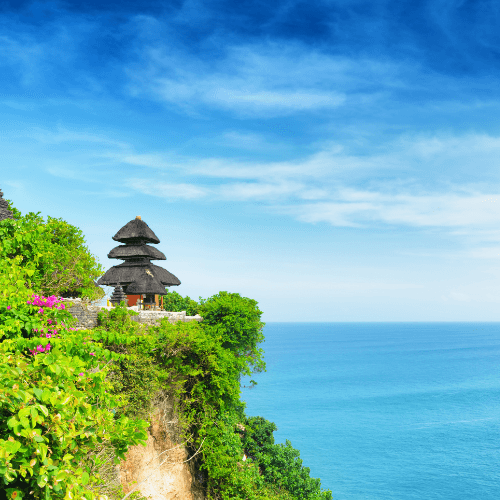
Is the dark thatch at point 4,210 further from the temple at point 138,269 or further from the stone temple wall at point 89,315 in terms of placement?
the temple at point 138,269

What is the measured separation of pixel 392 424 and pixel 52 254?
73205 millimetres

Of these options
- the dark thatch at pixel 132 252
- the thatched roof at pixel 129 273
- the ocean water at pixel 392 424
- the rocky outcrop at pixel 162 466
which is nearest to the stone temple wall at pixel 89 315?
the rocky outcrop at pixel 162 466

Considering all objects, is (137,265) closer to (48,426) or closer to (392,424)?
(48,426)

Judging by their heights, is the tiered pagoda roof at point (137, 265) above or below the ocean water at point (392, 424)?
above

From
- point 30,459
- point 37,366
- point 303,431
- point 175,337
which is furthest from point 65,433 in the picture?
point 303,431

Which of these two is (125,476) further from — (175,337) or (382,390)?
(382,390)

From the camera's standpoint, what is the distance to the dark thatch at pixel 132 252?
93.2ft

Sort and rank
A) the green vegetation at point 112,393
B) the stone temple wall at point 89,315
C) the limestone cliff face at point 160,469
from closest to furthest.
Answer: the green vegetation at point 112,393 < the stone temple wall at point 89,315 < the limestone cliff face at point 160,469

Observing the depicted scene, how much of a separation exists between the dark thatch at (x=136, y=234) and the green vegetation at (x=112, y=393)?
5.21m

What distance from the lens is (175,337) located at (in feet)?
63.5

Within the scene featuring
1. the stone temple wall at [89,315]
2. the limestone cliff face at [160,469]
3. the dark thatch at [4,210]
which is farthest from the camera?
the dark thatch at [4,210]

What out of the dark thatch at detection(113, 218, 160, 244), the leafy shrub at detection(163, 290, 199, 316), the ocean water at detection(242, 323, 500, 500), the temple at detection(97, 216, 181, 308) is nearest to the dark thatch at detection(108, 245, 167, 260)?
the temple at detection(97, 216, 181, 308)

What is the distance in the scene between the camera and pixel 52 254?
62.5 feet

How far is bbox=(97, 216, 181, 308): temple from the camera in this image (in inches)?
1086
